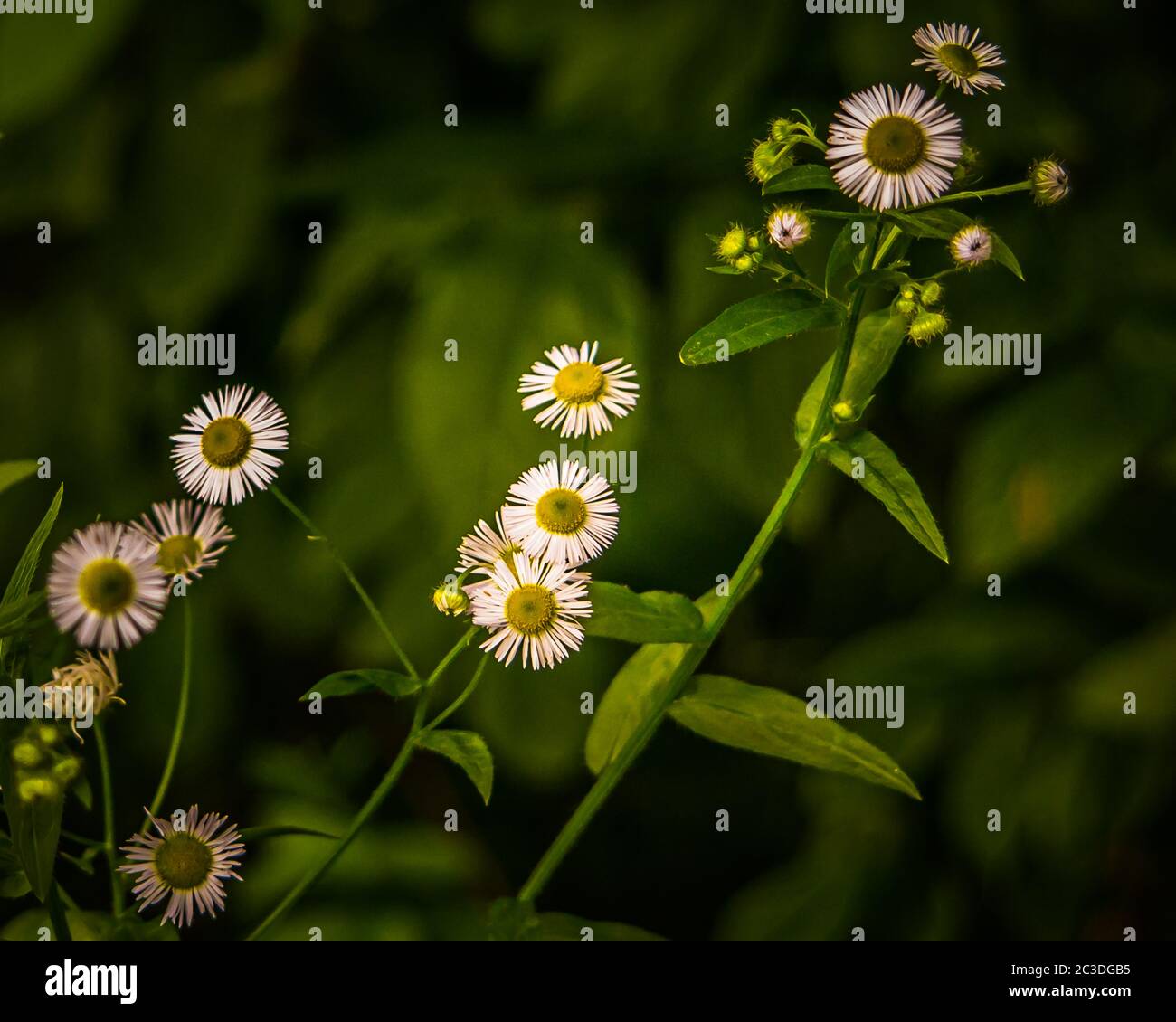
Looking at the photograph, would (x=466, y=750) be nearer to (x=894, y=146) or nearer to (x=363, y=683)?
(x=363, y=683)

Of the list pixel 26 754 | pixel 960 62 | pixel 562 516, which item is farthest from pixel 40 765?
pixel 960 62

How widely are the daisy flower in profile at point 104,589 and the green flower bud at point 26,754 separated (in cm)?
5

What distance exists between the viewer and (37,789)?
0.47 m

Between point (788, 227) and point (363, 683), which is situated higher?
point (788, 227)

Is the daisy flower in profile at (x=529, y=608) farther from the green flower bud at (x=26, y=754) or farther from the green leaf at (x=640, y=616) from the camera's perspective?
the green flower bud at (x=26, y=754)

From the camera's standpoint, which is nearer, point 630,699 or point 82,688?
point 82,688

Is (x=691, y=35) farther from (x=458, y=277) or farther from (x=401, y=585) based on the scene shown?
(x=401, y=585)

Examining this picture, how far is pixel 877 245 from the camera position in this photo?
0.56 meters

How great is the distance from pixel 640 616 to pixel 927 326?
0.18m

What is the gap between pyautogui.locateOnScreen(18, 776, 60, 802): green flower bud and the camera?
466 millimetres

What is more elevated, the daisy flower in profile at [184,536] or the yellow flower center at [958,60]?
the yellow flower center at [958,60]

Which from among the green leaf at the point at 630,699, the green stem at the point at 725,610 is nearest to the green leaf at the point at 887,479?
the green stem at the point at 725,610

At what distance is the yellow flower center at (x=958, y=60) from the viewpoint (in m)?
0.53
